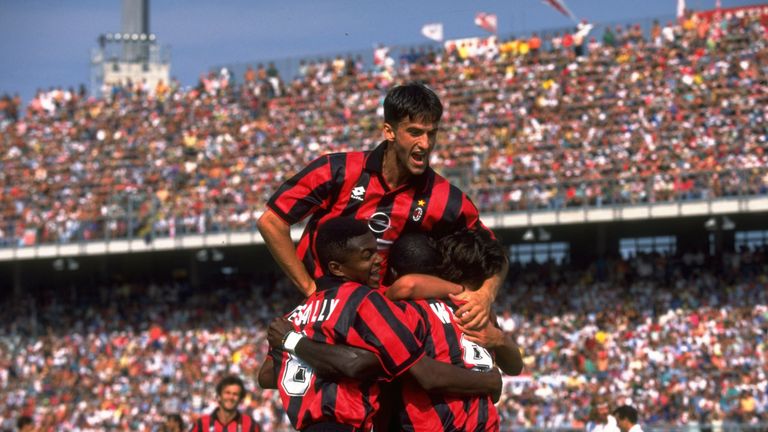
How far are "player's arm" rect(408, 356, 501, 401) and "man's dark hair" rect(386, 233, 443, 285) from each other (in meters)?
0.54

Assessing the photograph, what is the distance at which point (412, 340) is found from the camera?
5.93 meters

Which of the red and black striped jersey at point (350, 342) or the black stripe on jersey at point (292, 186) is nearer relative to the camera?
the red and black striped jersey at point (350, 342)

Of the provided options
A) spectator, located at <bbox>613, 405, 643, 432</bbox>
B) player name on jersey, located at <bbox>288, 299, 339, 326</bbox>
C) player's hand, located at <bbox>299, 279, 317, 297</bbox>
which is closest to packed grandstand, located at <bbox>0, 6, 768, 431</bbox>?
spectator, located at <bbox>613, 405, 643, 432</bbox>

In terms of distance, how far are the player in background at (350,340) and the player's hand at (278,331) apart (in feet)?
0.04

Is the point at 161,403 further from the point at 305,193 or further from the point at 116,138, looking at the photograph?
the point at 305,193

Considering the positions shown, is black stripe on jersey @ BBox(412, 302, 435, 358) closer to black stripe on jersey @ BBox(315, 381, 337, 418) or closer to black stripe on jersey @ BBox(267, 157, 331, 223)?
black stripe on jersey @ BBox(315, 381, 337, 418)

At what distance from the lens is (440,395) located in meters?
6.25

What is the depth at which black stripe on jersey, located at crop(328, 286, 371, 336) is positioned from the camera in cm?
591

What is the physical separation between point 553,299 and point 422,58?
356 inches

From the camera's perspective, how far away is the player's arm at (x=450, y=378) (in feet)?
19.7

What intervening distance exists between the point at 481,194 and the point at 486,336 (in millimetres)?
22711

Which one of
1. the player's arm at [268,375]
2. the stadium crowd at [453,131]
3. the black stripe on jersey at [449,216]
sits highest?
the black stripe on jersey at [449,216]

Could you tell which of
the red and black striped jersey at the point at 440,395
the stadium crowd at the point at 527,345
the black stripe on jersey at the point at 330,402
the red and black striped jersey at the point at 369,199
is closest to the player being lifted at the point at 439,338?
the red and black striped jersey at the point at 440,395

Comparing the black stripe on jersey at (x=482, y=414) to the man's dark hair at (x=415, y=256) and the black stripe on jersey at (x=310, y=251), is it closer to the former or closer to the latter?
the man's dark hair at (x=415, y=256)
